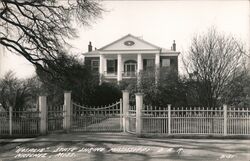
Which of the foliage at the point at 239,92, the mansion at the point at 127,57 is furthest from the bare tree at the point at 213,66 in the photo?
the mansion at the point at 127,57

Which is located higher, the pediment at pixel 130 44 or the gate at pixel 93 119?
the pediment at pixel 130 44

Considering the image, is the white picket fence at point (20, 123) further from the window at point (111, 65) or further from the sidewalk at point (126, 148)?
the window at point (111, 65)

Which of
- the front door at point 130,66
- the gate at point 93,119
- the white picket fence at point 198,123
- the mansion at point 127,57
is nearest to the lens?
the white picket fence at point 198,123

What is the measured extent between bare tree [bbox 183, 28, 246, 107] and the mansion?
85.4 ft

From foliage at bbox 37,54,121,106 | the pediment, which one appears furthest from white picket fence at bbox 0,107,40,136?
the pediment

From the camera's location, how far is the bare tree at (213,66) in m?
18.0

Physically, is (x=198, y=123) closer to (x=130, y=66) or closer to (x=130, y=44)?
(x=130, y=44)

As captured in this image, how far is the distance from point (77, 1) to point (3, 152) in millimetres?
8779

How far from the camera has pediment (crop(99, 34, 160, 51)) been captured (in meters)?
47.5

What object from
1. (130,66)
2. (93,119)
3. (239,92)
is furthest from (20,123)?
(130,66)

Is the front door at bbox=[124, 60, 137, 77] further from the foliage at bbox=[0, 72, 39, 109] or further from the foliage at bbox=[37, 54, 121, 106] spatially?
the foliage at bbox=[37, 54, 121, 106]

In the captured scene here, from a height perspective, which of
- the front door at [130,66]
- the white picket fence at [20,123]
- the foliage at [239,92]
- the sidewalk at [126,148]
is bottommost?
the sidewalk at [126,148]

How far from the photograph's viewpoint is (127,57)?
161 feet

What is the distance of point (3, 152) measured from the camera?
1238cm
